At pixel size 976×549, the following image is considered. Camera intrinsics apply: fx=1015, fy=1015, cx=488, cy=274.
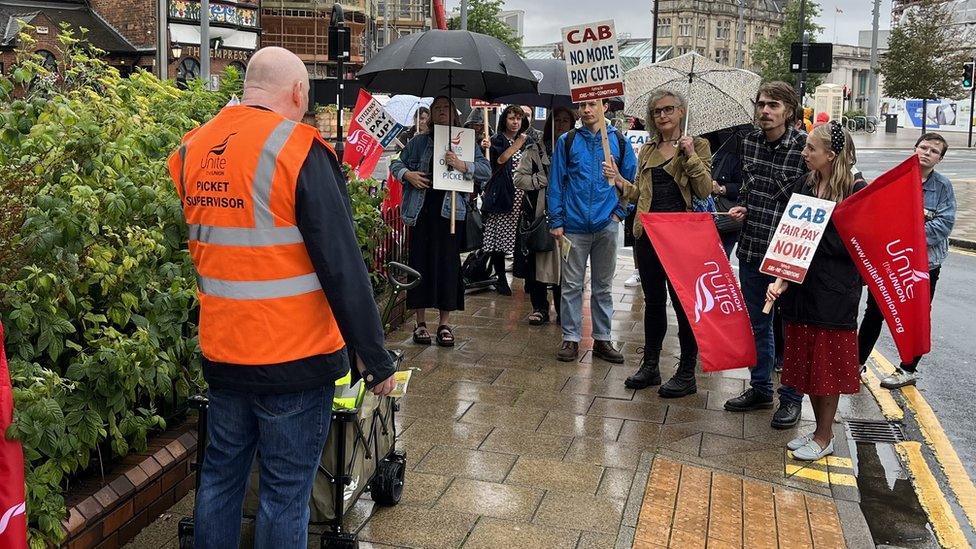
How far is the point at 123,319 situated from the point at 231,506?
3.81ft

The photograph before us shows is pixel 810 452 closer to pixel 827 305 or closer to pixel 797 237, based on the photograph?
pixel 827 305

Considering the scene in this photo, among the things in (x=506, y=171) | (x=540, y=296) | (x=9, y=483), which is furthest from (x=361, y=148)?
(x=9, y=483)

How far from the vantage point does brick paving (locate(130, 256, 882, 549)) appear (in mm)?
4457

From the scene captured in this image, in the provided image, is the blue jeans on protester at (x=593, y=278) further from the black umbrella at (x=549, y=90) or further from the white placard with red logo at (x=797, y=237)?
the black umbrella at (x=549, y=90)

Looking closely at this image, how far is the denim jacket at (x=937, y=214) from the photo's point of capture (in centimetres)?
706

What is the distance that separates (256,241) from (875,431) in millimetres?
4657

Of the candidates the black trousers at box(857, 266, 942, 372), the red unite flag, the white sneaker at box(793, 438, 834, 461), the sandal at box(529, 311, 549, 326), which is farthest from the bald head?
the sandal at box(529, 311, 549, 326)

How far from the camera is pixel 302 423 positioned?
3.27 metres

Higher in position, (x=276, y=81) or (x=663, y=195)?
(x=276, y=81)

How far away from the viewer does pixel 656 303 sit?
6871 mm

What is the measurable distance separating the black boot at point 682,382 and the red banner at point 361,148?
4.42m

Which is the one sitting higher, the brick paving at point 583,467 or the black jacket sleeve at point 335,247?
the black jacket sleeve at point 335,247

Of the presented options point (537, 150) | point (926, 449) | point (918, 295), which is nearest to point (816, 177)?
point (918, 295)

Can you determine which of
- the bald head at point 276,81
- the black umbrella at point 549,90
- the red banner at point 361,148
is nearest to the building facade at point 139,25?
the red banner at point 361,148
